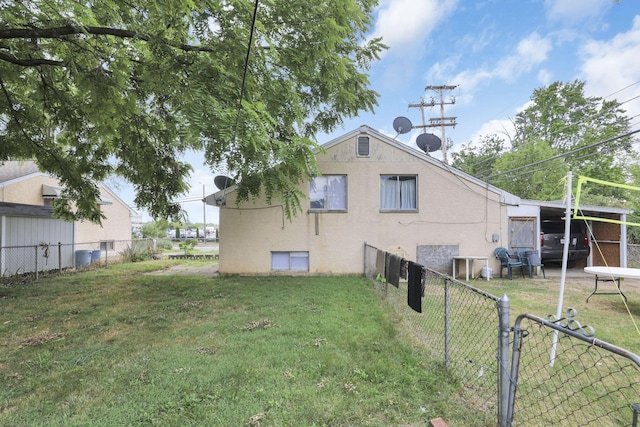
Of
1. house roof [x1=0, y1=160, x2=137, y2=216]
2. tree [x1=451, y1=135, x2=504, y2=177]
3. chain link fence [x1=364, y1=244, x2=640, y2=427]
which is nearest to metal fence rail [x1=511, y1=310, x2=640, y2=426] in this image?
chain link fence [x1=364, y1=244, x2=640, y2=427]

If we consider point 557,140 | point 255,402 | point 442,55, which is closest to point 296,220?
point 255,402

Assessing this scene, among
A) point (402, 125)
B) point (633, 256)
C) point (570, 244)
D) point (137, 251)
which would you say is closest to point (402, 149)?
point (402, 125)

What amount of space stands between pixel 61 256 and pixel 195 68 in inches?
464

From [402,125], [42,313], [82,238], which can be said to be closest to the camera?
[42,313]

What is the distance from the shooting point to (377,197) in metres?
10.1

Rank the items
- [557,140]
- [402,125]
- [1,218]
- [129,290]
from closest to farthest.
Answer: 1. [129,290]
2. [1,218]
3. [402,125]
4. [557,140]

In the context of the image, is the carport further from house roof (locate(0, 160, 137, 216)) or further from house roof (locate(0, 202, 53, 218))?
house roof (locate(0, 202, 53, 218))

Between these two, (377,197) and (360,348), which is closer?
(360,348)

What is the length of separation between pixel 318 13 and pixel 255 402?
17.4ft

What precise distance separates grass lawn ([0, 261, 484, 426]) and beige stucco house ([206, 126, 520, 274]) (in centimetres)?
342

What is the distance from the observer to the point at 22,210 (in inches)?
404

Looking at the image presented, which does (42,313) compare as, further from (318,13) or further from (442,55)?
(442,55)

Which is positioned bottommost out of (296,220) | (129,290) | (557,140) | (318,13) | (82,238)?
(129,290)

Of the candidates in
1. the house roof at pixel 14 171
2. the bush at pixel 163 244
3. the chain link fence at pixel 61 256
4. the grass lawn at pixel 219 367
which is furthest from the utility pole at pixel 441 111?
the bush at pixel 163 244
